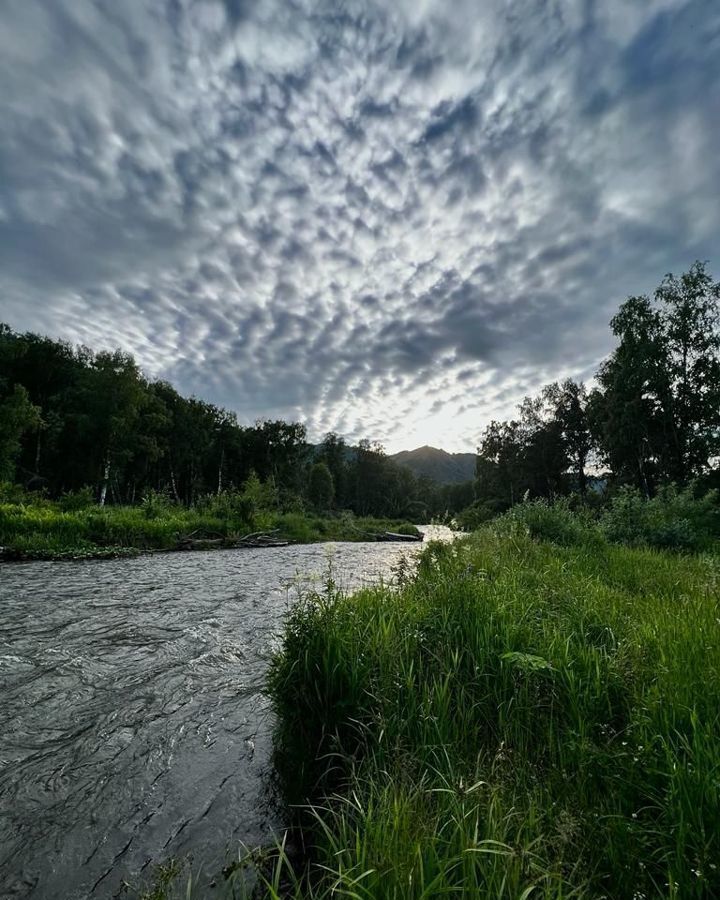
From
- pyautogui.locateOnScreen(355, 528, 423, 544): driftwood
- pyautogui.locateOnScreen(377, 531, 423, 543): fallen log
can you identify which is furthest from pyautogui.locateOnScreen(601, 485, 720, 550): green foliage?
pyautogui.locateOnScreen(377, 531, 423, 543): fallen log

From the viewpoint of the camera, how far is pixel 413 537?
38656mm

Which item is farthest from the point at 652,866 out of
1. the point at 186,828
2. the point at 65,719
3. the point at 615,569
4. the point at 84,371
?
the point at 84,371

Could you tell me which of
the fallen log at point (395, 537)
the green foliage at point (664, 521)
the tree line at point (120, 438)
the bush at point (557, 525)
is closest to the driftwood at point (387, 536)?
the fallen log at point (395, 537)

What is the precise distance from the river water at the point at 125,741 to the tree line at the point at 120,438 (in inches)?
633

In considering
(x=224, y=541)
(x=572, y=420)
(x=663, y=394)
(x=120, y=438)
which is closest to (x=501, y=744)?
(x=224, y=541)

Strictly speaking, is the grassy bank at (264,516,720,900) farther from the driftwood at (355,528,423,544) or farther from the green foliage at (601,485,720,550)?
the driftwood at (355,528,423,544)

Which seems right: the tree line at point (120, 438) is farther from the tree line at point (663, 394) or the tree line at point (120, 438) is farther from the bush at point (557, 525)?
the tree line at point (663, 394)

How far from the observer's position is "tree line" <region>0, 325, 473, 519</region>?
35.6 meters

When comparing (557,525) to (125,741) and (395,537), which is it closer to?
(125,741)

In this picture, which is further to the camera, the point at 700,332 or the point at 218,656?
the point at 700,332

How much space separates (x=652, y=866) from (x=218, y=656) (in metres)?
4.55

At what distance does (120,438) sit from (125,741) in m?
42.5

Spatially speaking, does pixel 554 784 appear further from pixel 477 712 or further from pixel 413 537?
pixel 413 537

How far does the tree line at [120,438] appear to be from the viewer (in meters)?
35.6
